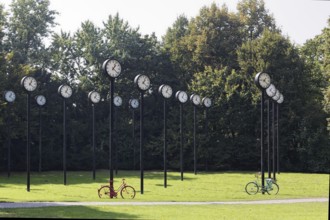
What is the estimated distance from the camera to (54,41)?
5372cm

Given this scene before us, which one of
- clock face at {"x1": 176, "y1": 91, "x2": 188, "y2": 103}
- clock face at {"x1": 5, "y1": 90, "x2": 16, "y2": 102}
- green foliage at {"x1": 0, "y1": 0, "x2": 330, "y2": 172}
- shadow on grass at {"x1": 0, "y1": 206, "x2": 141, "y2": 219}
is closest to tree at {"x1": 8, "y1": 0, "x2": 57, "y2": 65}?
green foliage at {"x1": 0, "y1": 0, "x2": 330, "y2": 172}

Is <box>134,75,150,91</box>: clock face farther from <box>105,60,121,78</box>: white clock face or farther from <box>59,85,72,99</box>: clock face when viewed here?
<box>59,85,72,99</box>: clock face

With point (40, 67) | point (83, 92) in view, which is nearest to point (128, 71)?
point (83, 92)

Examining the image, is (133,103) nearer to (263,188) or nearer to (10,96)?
(10,96)

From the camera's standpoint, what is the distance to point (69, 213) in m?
17.5

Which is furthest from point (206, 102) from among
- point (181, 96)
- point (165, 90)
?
point (165, 90)

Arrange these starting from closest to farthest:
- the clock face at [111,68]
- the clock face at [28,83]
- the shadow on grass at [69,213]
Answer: the shadow on grass at [69,213], the clock face at [111,68], the clock face at [28,83]

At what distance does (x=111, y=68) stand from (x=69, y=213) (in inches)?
355

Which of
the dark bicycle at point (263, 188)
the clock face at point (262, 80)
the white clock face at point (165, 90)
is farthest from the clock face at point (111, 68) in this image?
the dark bicycle at point (263, 188)

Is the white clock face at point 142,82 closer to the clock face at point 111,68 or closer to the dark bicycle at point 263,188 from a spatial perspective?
the clock face at point 111,68

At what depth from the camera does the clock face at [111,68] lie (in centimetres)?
2450

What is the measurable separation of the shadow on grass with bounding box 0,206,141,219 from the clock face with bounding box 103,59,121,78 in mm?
7443

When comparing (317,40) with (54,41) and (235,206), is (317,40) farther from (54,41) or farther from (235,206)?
(235,206)

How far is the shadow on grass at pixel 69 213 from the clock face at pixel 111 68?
24.4 feet
